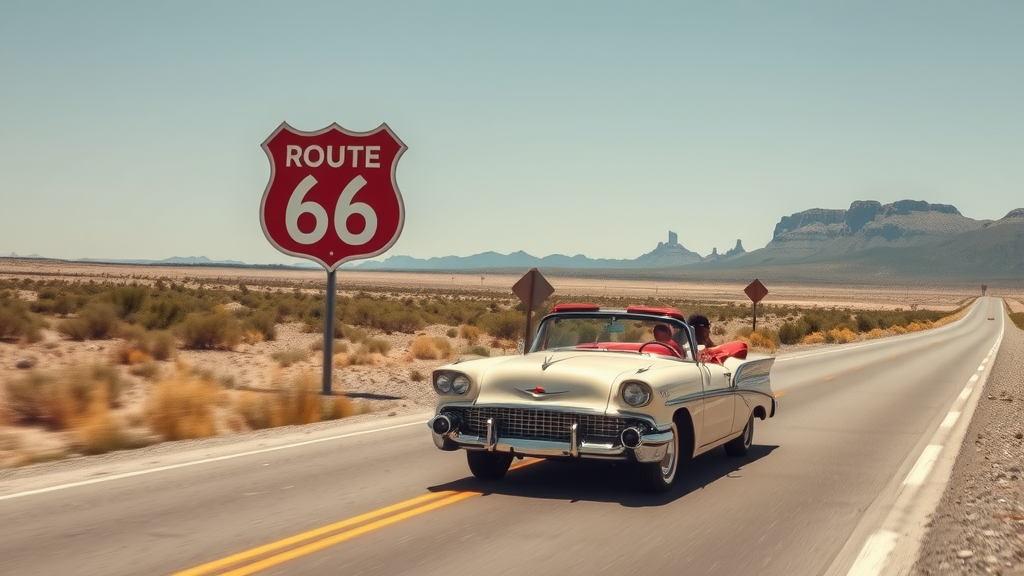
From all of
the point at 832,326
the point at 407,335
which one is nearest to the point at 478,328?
the point at 407,335

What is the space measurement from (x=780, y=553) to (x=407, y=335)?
32.3 meters

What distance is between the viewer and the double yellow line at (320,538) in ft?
19.2

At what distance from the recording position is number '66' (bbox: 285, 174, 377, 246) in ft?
58.5

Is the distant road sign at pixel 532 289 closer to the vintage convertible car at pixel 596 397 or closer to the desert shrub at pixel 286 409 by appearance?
the desert shrub at pixel 286 409

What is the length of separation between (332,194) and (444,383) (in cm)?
1015

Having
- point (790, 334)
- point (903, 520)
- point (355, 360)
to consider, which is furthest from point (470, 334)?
point (903, 520)

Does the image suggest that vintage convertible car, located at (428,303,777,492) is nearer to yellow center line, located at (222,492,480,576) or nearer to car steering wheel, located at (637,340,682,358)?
car steering wheel, located at (637,340,682,358)

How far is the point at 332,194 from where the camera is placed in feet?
59.0

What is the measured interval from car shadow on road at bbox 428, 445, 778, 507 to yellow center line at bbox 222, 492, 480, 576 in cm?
42

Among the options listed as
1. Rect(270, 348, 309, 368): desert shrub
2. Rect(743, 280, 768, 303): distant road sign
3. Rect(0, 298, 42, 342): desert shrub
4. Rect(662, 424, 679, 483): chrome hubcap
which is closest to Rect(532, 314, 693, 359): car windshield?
Rect(662, 424, 679, 483): chrome hubcap

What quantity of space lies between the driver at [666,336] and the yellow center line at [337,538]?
7.62 feet

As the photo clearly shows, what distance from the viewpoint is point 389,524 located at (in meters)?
7.11

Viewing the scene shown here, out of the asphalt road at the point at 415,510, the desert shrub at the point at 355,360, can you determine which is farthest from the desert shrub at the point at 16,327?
the asphalt road at the point at 415,510

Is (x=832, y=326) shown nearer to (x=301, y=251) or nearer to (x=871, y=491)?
(x=301, y=251)
